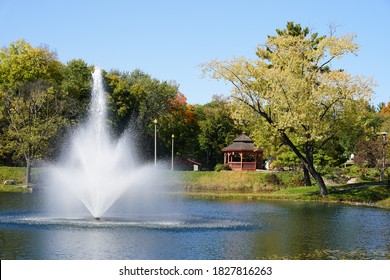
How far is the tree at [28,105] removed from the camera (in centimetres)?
5453

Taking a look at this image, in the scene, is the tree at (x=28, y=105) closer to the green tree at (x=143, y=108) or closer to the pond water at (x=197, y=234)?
the green tree at (x=143, y=108)

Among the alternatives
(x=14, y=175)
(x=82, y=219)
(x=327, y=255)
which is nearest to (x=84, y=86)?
(x=14, y=175)

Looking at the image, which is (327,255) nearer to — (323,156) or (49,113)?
(323,156)

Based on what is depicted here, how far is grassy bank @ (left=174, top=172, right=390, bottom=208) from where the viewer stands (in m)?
44.3

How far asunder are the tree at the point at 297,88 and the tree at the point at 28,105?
1998 cm

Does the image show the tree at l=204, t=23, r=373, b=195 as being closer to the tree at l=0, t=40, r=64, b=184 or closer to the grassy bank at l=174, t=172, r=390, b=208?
the grassy bank at l=174, t=172, r=390, b=208

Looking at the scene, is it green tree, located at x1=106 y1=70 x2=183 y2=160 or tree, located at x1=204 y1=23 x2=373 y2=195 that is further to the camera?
green tree, located at x1=106 y1=70 x2=183 y2=160

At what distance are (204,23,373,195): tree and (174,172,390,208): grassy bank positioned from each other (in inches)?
187

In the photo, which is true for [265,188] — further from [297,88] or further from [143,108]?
[143,108]

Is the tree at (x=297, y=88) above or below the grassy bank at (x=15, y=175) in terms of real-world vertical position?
above

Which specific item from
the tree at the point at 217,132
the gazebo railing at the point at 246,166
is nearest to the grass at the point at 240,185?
the gazebo railing at the point at 246,166

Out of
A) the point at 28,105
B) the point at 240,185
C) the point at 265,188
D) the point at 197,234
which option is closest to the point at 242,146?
the point at 240,185

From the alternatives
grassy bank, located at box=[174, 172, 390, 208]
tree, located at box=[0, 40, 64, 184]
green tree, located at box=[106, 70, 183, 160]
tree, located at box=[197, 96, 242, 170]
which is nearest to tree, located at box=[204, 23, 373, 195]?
grassy bank, located at box=[174, 172, 390, 208]

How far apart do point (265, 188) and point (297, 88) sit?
56.3 feet
